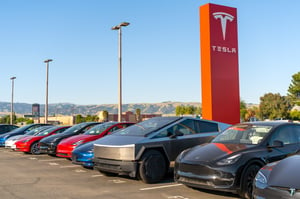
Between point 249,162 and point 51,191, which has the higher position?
point 249,162

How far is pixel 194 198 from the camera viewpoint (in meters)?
6.82

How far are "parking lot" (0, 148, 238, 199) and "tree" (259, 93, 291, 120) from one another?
78161mm

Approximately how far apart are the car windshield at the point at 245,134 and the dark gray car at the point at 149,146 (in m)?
1.16

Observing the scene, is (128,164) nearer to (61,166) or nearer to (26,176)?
(26,176)

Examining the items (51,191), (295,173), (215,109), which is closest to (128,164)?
(51,191)

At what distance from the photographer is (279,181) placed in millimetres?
4883

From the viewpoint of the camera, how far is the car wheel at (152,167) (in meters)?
8.09

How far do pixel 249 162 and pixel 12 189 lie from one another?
197 inches

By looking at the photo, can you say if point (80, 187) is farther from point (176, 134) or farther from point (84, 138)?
point (84, 138)

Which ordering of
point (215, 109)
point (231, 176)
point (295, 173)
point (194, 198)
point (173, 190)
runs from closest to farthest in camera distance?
point (295, 173), point (231, 176), point (194, 198), point (173, 190), point (215, 109)

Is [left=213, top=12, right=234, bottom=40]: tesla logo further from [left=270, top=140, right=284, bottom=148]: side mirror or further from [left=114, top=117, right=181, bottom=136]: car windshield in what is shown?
[left=270, top=140, right=284, bottom=148]: side mirror

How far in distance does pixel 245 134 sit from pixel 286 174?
269 cm

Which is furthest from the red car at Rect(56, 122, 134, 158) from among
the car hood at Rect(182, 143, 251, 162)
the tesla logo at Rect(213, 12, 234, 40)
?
the tesla logo at Rect(213, 12, 234, 40)

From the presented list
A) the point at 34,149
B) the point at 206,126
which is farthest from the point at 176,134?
the point at 34,149
